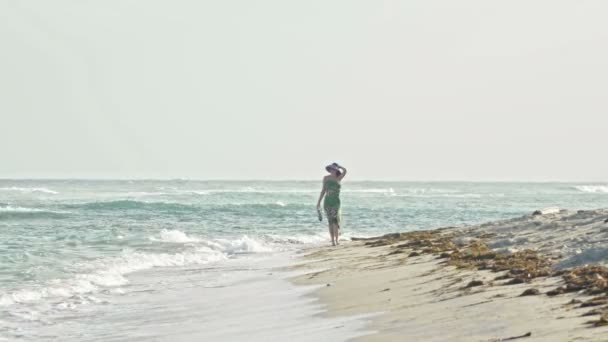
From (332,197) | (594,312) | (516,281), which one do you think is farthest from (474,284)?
(332,197)

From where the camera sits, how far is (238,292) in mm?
11406

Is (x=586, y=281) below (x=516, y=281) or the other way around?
the other way around

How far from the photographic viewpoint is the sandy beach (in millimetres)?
6391

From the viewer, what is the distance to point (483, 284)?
873 centimetres

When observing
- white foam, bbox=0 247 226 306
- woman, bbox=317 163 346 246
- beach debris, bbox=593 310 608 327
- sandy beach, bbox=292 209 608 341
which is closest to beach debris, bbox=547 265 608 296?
sandy beach, bbox=292 209 608 341

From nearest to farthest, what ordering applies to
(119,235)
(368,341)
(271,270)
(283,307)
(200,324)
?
(368,341) → (200,324) → (283,307) → (271,270) → (119,235)

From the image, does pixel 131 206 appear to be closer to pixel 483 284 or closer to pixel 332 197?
pixel 332 197

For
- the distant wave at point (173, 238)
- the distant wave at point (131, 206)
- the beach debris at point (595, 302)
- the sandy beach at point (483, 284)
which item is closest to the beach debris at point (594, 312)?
the sandy beach at point (483, 284)

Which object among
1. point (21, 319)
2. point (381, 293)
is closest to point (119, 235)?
point (21, 319)

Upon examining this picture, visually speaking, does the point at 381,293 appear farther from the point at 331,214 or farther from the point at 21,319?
the point at 331,214

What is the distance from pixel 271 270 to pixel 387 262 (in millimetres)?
2144

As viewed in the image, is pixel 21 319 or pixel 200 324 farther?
pixel 21 319

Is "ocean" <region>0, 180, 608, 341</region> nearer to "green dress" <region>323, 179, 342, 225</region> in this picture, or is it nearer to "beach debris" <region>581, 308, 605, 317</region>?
"green dress" <region>323, 179, 342, 225</region>

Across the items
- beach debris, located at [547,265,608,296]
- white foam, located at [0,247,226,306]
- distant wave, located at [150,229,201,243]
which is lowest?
white foam, located at [0,247,226,306]
